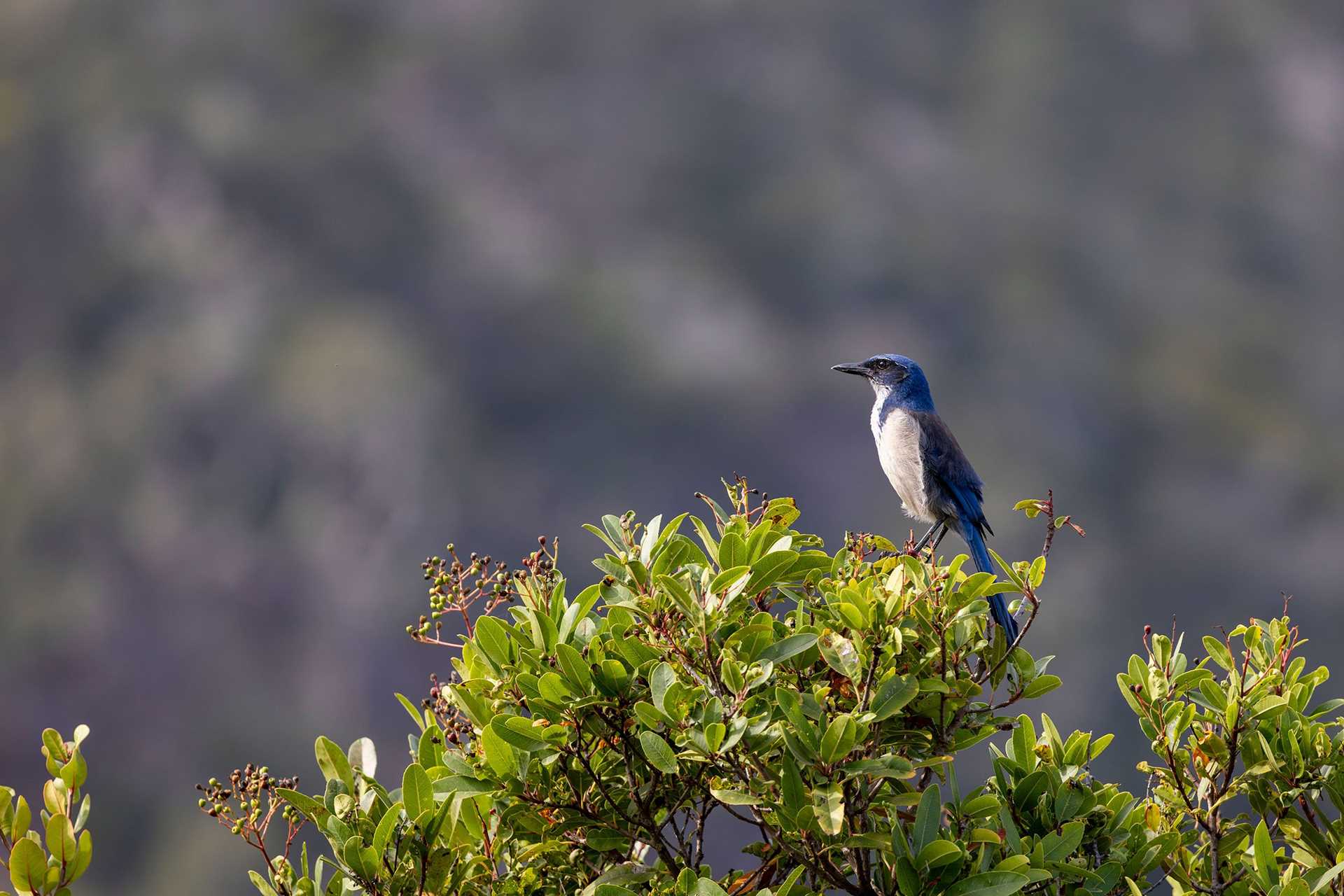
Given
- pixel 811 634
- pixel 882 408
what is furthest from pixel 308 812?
pixel 882 408

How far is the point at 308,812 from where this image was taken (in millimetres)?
2248

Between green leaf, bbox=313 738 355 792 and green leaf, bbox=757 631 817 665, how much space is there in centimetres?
87

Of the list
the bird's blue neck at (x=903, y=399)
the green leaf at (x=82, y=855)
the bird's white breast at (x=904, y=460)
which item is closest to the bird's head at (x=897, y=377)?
the bird's blue neck at (x=903, y=399)

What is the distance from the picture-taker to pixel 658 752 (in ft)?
6.60

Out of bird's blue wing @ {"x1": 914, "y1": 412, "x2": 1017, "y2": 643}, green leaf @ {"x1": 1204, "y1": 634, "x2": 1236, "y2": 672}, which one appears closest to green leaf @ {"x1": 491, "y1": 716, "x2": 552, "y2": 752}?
green leaf @ {"x1": 1204, "y1": 634, "x2": 1236, "y2": 672}

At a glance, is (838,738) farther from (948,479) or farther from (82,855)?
(948,479)

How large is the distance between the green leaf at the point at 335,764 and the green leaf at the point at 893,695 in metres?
1.04

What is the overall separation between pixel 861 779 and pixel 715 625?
0.44m

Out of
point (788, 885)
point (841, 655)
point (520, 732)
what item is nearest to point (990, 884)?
point (788, 885)

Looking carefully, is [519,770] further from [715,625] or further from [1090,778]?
[1090,778]

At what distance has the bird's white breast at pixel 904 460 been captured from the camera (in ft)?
15.9

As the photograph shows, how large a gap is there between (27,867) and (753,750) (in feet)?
4.09

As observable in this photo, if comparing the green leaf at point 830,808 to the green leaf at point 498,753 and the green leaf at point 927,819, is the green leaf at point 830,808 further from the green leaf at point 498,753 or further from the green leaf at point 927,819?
the green leaf at point 498,753

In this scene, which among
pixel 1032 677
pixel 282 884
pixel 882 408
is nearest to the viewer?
pixel 282 884
